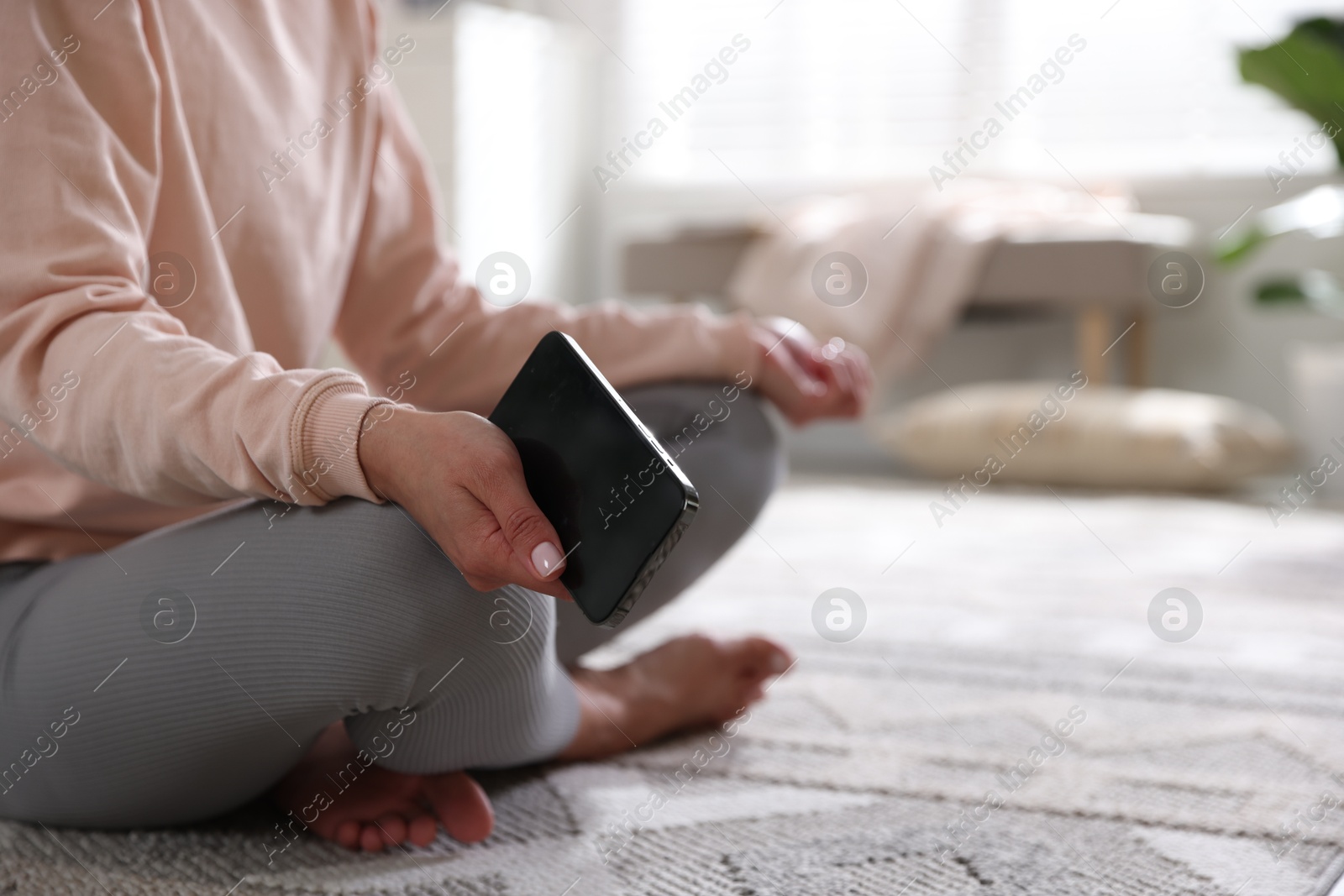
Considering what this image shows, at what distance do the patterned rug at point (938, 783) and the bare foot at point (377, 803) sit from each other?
0.01m

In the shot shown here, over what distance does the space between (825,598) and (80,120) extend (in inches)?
36.0

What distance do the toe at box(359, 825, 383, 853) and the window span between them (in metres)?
2.37

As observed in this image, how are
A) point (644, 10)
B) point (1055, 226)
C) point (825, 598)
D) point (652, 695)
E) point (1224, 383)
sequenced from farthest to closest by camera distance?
1. point (644, 10)
2. point (1224, 383)
3. point (1055, 226)
4. point (825, 598)
5. point (652, 695)

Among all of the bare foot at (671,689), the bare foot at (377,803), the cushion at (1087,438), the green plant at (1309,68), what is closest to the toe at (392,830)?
the bare foot at (377,803)

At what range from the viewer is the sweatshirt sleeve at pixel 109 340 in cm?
A: 50

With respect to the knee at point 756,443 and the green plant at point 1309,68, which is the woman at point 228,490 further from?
the green plant at point 1309,68

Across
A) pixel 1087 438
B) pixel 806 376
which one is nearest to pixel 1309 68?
pixel 1087 438

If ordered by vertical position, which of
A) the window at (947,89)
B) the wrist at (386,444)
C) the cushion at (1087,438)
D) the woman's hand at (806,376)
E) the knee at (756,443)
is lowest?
the cushion at (1087,438)

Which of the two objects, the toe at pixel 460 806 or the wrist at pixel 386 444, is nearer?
the wrist at pixel 386 444

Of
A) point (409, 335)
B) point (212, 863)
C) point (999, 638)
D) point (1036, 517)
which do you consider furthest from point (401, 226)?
point (1036, 517)

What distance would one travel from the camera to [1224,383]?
257cm

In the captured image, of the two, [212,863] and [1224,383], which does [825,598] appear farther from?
[1224,383]

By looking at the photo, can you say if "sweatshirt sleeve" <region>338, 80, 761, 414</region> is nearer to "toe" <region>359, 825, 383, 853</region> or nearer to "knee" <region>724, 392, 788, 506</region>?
"knee" <region>724, 392, 788, 506</region>

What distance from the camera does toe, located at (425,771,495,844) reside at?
0.63 metres
